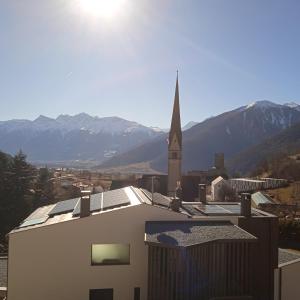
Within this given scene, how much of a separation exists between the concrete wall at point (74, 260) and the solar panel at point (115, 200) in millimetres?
910

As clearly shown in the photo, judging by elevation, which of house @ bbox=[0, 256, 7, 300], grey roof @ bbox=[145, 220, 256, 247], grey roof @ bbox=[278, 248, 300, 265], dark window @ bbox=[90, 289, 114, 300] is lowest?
house @ bbox=[0, 256, 7, 300]

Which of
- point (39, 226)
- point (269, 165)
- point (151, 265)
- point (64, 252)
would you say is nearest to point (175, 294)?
point (151, 265)

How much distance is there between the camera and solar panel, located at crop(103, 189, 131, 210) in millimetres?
17844

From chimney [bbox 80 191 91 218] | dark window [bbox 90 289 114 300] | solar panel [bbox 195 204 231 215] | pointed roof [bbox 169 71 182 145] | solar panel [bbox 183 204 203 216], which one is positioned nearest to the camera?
dark window [bbox 90 289 114 300]

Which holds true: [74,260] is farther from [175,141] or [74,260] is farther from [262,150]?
[262,150]

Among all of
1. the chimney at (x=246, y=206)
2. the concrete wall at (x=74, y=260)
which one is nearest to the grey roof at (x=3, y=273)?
the concrete wall at (x=74, y=260)

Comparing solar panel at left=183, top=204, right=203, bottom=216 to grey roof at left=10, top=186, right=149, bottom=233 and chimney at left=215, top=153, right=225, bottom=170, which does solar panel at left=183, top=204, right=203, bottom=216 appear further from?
chimney at left=215, top=153, right=225, bottom=170

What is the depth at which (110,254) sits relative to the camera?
17.4 metres

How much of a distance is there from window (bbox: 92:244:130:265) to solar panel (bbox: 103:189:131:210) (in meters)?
1.69

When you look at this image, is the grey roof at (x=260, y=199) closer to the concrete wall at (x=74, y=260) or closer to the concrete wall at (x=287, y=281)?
the concrete wall at (x=287, y=281)

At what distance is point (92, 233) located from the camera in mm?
16766

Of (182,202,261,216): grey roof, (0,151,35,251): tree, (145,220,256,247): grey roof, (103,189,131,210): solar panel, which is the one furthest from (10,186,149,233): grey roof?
(0,151,35,251): tree

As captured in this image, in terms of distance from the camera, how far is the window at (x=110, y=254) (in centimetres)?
1681

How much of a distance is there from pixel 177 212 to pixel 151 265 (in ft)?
9.77
